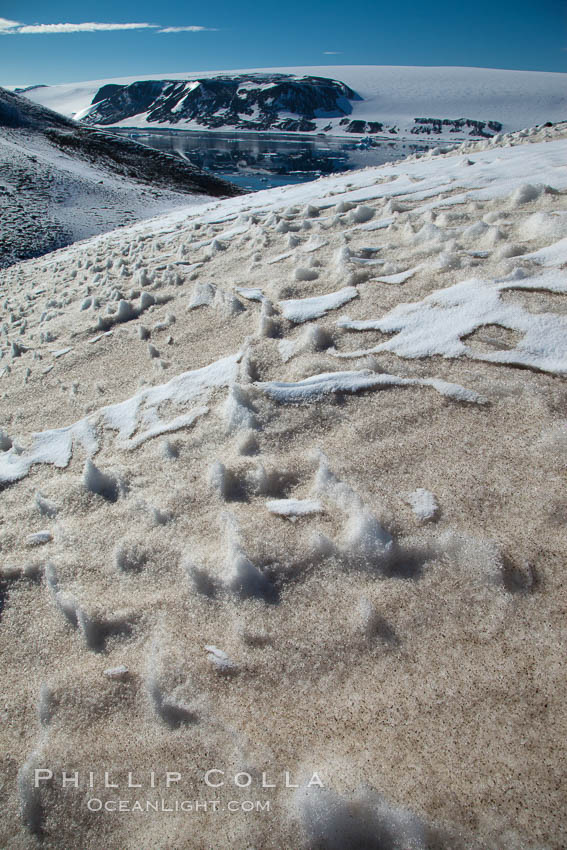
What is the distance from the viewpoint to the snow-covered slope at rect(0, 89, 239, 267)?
19.4m

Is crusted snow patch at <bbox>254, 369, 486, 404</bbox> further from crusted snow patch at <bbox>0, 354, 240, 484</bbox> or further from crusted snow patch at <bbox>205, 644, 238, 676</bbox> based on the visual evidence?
crusted snow patch at <bbox>205, 644, 238, 676</bbox>

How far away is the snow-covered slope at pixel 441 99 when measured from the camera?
93875mm

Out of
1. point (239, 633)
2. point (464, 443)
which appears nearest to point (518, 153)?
point (464, 443)

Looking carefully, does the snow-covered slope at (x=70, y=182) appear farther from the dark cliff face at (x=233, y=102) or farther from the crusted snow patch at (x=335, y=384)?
the dark cliff face at (x=233, y=102)

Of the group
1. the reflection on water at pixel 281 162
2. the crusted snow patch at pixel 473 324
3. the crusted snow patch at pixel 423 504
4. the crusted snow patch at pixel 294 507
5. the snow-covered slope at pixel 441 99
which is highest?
the snow-covered slope at pixel 441 99

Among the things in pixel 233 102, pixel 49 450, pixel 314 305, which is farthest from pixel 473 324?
pixel 233 102

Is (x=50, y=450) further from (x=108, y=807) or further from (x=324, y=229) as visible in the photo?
(x=324, y=229)

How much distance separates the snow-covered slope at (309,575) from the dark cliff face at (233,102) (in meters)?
141

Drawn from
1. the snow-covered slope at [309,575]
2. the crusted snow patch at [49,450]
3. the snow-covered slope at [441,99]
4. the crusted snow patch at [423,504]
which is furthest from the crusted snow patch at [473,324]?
the snow-covered slope at [441,99]

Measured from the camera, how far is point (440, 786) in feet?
3.97

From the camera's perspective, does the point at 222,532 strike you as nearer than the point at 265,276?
Yes

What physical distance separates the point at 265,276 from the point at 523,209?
243 cm

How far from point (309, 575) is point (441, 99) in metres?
136

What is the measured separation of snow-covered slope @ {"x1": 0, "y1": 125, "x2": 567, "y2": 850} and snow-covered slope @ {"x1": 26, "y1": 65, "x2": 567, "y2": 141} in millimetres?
105060
